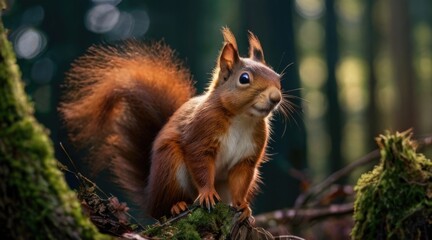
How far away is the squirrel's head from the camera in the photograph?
3139 millimetres

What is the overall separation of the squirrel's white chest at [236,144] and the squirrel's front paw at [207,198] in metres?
0.25

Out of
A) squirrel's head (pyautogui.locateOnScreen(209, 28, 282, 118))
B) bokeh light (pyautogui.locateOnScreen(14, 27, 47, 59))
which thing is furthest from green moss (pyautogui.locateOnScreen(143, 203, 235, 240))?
bokeh light (pyautogui.locateOnScreen(14, 27, 47, 59))

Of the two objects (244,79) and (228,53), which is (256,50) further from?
(244,79)

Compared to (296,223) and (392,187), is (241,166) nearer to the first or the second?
(392,187)

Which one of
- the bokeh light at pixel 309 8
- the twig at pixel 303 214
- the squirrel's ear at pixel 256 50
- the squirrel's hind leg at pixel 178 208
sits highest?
the squirrel's ear at pixel 256 50

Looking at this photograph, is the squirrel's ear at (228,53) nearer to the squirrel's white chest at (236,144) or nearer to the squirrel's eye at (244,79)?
the squirrel's eye at (244,79)

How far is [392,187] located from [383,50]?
21.0 metres

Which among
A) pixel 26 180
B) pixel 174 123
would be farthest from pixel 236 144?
pixel 26 180

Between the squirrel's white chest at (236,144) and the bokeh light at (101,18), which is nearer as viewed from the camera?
the squirrel's white chest at (236,144)

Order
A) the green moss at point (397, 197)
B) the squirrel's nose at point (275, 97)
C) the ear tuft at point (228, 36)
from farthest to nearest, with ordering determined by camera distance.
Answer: the ear tuft at point (228, 36) → the squirrel's nose at point (275, 97) → the green moss at point (397, 197)

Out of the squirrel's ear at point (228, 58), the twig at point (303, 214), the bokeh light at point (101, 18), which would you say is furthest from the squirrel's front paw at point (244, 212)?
the bokeh light at point (101, 18)

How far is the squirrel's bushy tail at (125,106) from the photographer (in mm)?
3787

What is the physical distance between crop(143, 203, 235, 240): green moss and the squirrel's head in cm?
55

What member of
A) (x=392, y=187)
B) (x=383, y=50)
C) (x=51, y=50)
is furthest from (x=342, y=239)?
(x=383, y=50)
